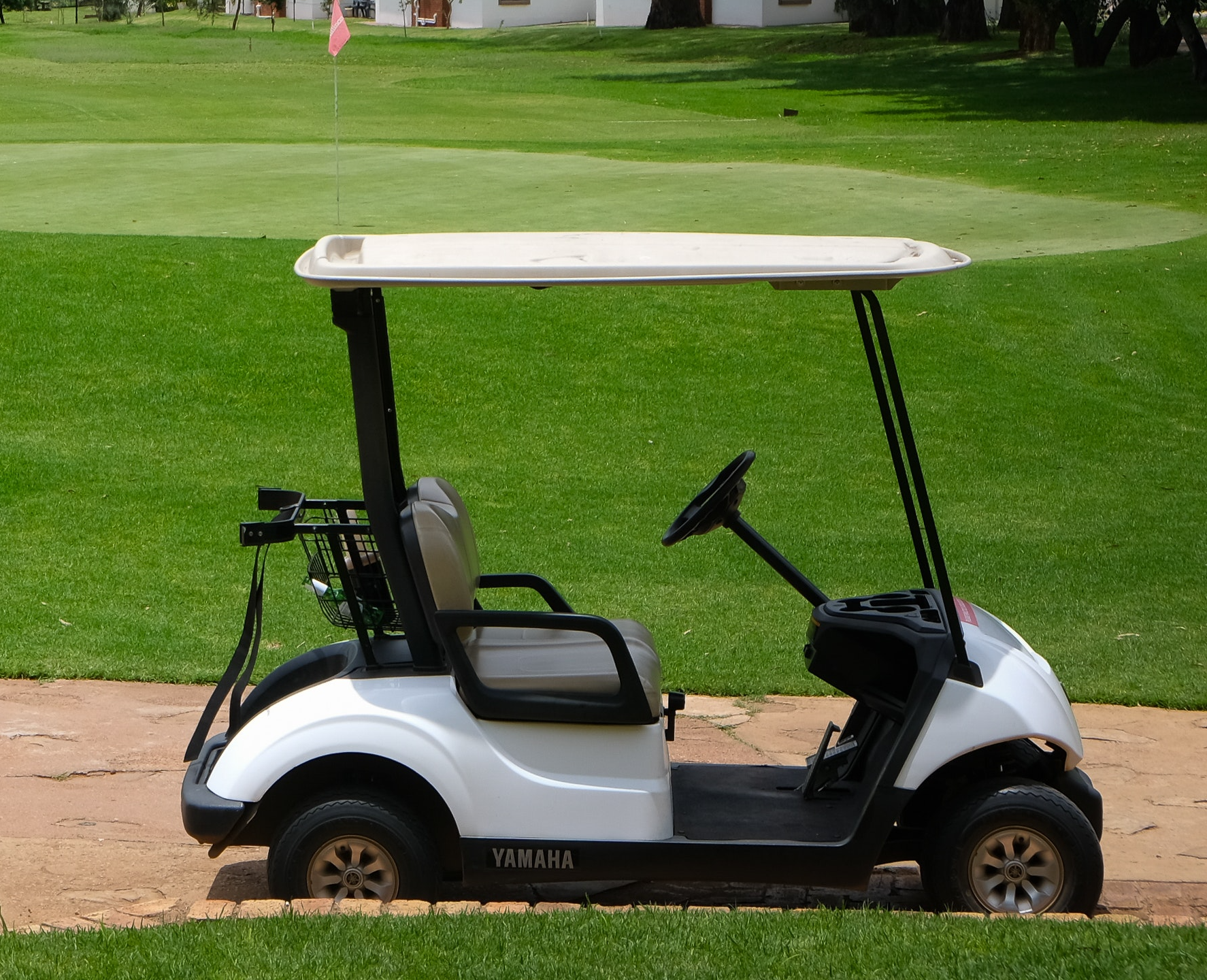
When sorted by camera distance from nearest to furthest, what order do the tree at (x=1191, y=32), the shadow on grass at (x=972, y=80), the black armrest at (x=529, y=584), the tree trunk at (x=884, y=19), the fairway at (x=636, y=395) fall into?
the black armrest at (x=529, y=584), the fairway at (x=636, y=395), the tree at (x=1191, y=32), the shadow on grass at (x=972, y=80), the tree trunk at (x=884, y=19)

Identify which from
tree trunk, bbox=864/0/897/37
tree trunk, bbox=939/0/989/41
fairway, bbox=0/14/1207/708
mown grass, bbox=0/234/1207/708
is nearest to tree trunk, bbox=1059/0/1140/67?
tree trunk, bbox=939/0/989/41

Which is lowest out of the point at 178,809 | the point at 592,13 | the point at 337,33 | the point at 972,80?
the point at 178,809

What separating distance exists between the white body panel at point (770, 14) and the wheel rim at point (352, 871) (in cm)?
5804

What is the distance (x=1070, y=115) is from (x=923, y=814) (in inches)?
1106

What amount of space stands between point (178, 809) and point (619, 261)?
94.7 inches

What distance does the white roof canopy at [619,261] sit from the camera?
3.48 m

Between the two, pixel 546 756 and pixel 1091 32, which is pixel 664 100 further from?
pixel 546 756

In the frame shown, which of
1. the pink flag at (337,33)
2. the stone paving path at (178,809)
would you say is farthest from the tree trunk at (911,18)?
the stone paving path at (178,809)

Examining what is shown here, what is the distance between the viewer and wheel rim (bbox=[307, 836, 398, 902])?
380cm

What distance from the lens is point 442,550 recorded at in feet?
12.7

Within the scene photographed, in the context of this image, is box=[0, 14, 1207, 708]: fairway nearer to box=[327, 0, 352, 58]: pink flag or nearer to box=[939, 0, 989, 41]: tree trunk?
box=[327, 0, 352, 58]: pink flag

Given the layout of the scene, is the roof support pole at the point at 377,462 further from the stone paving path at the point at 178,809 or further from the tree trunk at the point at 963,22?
the tree trunk at the point at 963,22

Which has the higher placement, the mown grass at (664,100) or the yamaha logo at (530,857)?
the mown grass at (664,100)

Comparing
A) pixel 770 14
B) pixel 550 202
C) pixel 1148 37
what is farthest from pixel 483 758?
pixel 770 14
